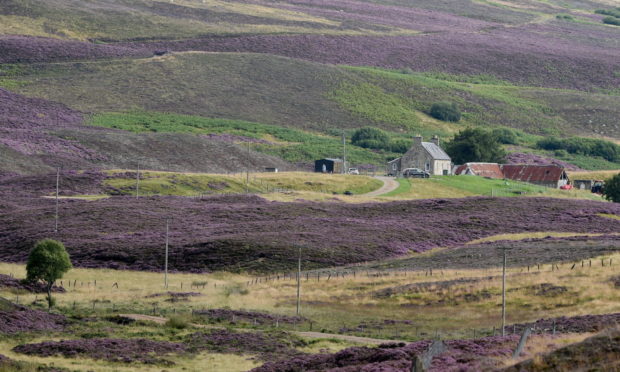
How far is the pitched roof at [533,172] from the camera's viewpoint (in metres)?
163

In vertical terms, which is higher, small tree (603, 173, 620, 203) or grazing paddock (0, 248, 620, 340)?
grazing paddock (0, 248, 620, 340)

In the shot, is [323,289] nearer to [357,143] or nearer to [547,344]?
[547,344]

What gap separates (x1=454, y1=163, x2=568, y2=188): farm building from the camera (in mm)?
163000

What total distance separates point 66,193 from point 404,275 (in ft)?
170

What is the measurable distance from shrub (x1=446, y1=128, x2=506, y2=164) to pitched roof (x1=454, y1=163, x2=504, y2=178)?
19.9 feet

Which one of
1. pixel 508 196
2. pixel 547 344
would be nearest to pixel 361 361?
pixel 547 344

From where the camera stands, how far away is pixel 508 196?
139 meters

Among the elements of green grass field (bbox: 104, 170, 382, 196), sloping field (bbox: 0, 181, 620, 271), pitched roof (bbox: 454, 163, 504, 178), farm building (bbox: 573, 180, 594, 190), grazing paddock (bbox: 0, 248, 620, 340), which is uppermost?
grazing paddock (bbox: 0, 248, 620, 340)

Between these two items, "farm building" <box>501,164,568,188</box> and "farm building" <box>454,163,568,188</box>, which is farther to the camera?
"farm building" <box>454,163,568,188</box>

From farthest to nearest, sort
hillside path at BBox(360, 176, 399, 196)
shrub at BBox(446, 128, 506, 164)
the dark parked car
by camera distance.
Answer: shrub at BBox(446, 128, 506, 164) < the dark parked car < hillside path at BBox(360, 176, 399, 196)

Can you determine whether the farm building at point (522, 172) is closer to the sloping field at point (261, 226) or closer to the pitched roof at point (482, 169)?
the pitched roof at point (482, 169)

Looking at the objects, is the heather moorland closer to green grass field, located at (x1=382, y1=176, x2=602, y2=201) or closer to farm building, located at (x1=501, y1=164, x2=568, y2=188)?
green grass field, located at (x1=382, y1=176, x2=602, y2=201)

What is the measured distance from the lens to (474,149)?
573ft

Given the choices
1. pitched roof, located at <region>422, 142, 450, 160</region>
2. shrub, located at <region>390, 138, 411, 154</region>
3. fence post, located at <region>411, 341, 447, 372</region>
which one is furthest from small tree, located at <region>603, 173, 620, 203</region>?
fence post, located at <region>411, 341, 447, 372</region>
